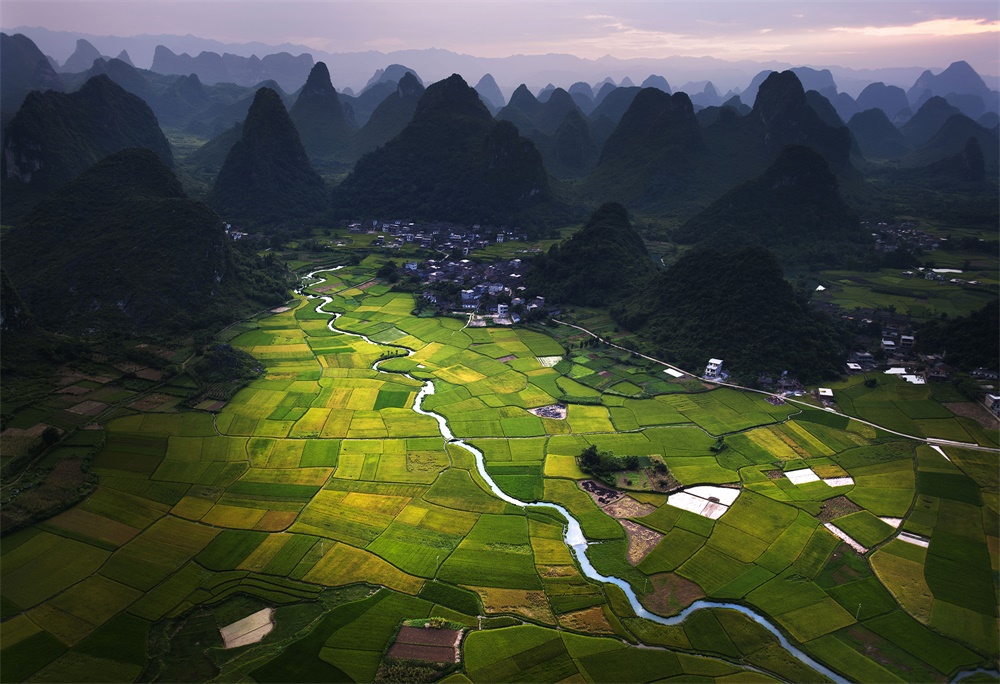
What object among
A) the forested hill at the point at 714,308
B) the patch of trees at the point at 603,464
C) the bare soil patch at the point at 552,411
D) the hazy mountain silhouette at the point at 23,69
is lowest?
the bare soil patch at the point at 552,411

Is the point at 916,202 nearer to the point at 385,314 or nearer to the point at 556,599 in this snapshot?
the point at 385,314

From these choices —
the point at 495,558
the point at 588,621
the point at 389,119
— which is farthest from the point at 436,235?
the point at 588,621

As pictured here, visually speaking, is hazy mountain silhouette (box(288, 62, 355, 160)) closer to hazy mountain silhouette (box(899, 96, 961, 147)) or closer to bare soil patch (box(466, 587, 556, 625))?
bare soil patch (box(466, 587, 556, 625))

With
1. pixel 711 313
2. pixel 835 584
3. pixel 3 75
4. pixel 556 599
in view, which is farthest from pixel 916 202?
pixel 3 75

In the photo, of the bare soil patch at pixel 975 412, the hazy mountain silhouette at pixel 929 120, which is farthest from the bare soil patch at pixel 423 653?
the hazy mountain silhouette at pixel 929 120

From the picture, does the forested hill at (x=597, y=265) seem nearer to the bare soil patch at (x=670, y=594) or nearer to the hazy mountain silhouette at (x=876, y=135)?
the bare soil patch at (x=670, y=594)

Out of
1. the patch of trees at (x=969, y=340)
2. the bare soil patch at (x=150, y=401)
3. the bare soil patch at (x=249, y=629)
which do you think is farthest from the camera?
the patch of trees at (x=969, y=340)

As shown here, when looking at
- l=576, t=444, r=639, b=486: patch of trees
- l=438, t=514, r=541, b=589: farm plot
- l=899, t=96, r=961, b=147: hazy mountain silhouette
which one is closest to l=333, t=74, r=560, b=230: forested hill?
l=576, t=444, r=639, b=486: patch of trees
